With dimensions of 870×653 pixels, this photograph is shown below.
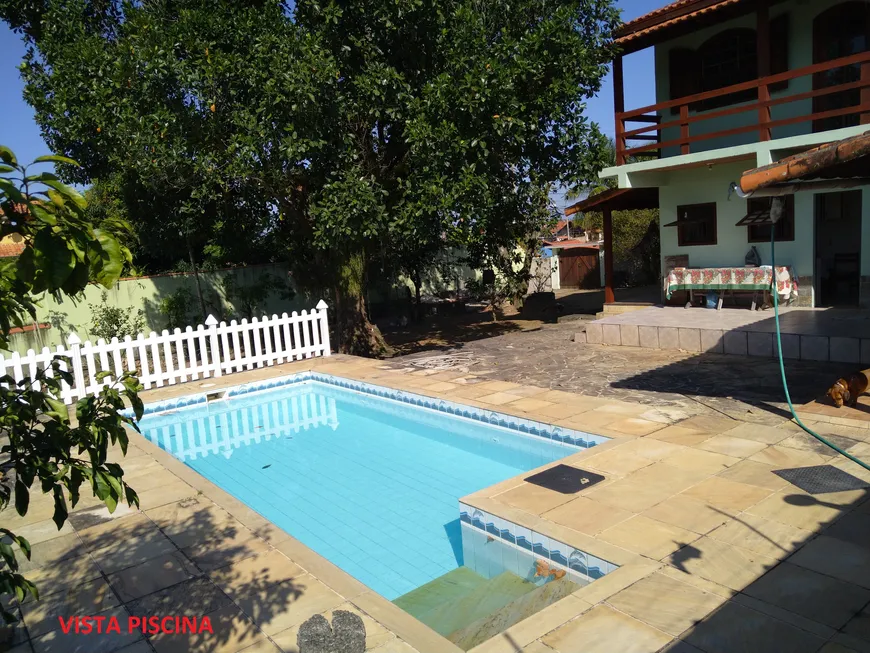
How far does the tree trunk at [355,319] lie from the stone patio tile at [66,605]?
9661 millimetres

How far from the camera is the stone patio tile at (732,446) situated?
5.62 metres

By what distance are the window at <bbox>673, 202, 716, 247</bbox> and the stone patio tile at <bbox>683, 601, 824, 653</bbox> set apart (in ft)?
38.4

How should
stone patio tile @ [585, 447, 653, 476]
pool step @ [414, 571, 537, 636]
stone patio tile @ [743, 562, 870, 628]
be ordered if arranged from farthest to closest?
1. stone patio tile @ [585, 447, 653, 476]
2. pool step @ [414, 571, 537, 636]
3. stone patio tile @ [743, 562, 870, 628]

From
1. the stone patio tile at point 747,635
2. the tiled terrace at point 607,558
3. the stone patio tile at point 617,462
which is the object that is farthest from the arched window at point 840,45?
the stone patio tile at point 747,635

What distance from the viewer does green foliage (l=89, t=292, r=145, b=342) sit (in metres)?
15.1

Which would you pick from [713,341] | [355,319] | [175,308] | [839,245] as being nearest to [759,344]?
[713,341]

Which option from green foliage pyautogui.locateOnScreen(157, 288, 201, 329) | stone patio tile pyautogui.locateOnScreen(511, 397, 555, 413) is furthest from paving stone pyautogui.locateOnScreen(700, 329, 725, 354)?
green foliage pyautogui.locateOnScreen(157, 288, 201, 329)

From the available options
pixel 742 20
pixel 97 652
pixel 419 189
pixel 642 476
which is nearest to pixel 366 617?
pixel 97 652

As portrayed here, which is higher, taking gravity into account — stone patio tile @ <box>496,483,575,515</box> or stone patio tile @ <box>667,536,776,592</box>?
stone patio tile @ <box>496,483,575,515</box>

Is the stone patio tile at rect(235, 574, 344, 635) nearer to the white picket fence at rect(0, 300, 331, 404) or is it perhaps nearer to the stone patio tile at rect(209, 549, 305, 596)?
the stone patio tile at rect(209, 549, 305, 596)

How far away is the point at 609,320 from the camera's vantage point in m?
12.4

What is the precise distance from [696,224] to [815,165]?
397 inches

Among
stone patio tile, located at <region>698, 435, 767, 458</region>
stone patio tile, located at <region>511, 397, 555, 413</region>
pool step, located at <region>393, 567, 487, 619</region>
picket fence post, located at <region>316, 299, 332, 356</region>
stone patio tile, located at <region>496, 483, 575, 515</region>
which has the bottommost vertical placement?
pool step, located at <region>393, 567, 487, 619</region>

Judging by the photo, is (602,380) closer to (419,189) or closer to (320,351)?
(419,189)
